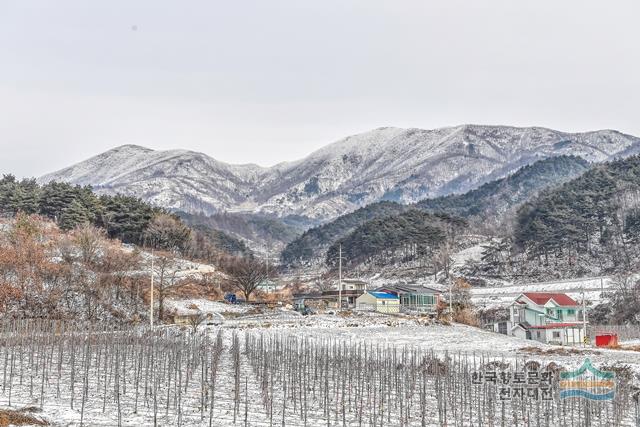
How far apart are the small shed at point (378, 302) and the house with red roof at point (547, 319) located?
39.7 ft

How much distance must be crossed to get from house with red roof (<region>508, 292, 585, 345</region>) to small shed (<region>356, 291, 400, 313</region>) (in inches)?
477

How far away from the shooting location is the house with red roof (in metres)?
56.7

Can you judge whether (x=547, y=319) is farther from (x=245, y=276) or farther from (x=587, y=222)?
(x=587, y=222)

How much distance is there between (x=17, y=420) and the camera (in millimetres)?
15469

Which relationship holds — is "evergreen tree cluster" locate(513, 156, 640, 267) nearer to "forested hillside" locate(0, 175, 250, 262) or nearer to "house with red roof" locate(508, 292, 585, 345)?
"house with red roof" locate(508, 292, 585, 345)

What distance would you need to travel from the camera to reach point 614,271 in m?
88.8

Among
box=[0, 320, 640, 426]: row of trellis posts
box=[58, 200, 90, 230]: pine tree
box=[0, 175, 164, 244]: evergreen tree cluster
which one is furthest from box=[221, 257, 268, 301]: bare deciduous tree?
box=[0, 320, 640, 426]: row of trellis posts

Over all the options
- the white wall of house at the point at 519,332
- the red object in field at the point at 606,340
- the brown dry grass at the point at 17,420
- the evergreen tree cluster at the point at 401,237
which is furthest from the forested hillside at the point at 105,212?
the brown dry grass at the point at 17,420

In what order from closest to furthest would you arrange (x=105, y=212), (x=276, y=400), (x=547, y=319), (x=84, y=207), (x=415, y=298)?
(x=276, y=400)
(x=547, y=319)
(x=415, y=298)
(x=84, y=207)
(x=105, y=212)

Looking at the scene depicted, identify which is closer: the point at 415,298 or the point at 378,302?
the point at 378,302

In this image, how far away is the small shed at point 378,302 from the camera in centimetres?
6694

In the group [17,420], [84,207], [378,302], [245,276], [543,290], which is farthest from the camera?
[543,290]

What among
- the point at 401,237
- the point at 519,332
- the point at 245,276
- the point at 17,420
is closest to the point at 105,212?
the point at 245,276

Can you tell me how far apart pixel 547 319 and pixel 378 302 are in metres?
16.3
